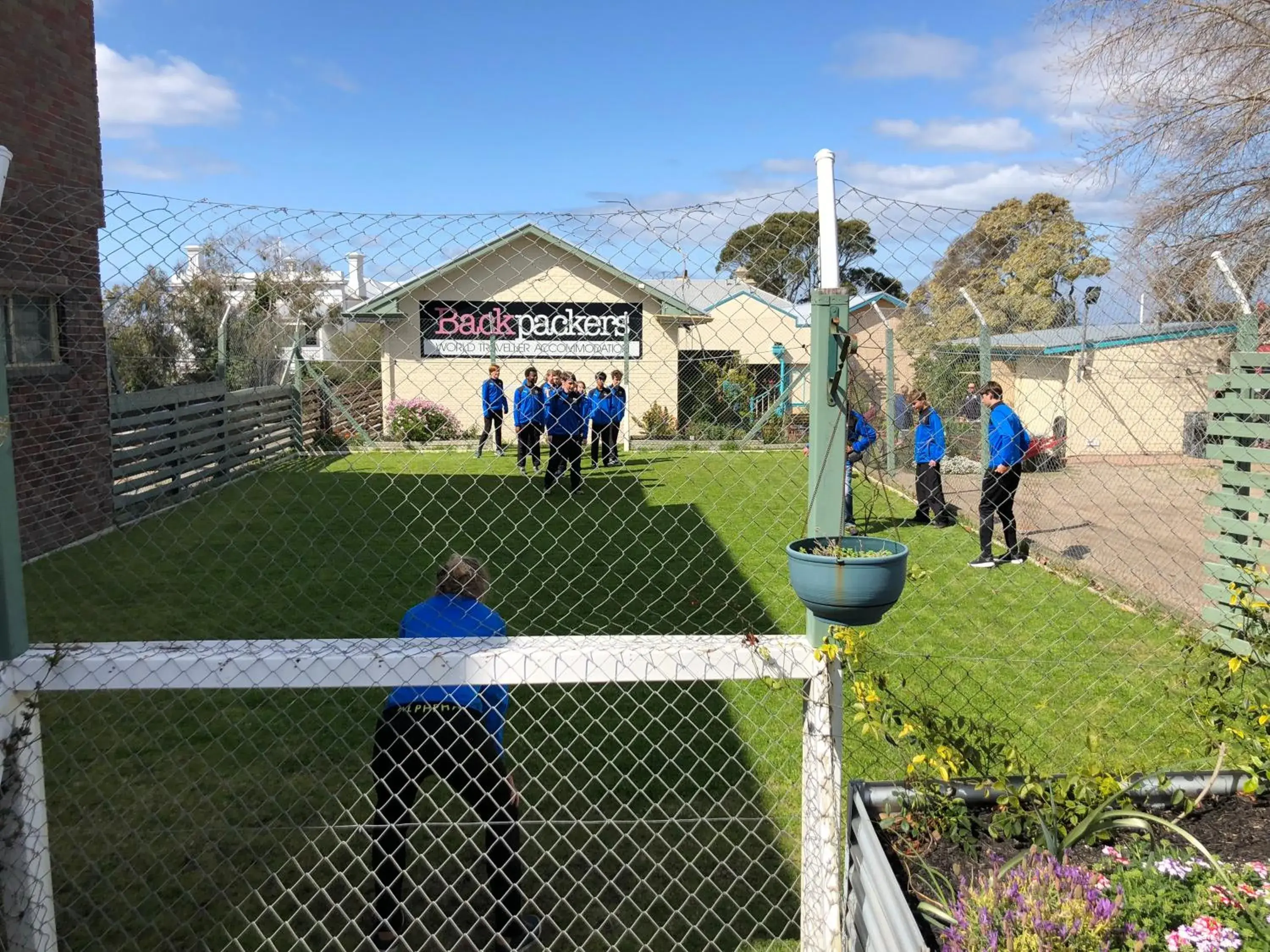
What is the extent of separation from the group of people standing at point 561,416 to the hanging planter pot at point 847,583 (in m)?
4.41

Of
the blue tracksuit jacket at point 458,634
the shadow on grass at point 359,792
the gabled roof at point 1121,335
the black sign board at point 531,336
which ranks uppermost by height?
the black sign board at point 531,336

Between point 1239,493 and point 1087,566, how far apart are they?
2.17 meters

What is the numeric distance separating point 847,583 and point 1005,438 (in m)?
6.56

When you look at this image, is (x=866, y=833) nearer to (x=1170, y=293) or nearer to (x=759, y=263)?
(x=759, y=263)

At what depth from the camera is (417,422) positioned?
8.16 meters

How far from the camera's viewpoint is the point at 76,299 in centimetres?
905

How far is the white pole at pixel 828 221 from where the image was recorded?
2451 millimetres

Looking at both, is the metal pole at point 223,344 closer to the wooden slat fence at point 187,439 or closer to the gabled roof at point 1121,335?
the wooden slat fence at point 187,439

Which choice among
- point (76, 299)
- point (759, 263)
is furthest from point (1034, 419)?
point (76, 299)

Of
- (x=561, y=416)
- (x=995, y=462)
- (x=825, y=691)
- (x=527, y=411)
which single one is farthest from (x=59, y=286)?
(x=825, y=691)

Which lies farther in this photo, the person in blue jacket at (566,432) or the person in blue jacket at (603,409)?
the person in blue jacket at (603,409)

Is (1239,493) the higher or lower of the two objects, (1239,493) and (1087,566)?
the higher

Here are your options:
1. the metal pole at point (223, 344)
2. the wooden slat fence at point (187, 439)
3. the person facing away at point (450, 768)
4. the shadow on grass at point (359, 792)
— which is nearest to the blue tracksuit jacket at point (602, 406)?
the wooden slat fence at point (187, 439)

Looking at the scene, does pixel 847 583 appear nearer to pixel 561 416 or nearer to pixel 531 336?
pixel 561 416
